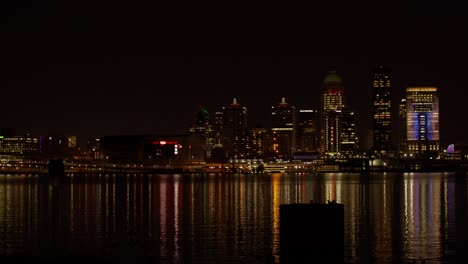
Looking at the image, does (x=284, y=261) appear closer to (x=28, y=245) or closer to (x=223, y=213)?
(x=28, y=245)

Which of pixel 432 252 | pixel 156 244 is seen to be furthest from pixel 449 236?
pixel 156 244

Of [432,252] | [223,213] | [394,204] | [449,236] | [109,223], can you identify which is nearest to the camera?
[432,252]

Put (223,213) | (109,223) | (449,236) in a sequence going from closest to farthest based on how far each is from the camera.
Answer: (449,236), (109,223), (223,213)

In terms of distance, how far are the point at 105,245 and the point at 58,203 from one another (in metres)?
38.5

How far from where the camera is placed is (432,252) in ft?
128

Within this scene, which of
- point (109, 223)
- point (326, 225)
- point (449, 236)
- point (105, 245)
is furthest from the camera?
point (109, 223)

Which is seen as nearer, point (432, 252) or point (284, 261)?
point (284, 261)

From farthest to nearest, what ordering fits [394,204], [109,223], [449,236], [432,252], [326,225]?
[394,204] < [109,223] < [449,236] < [432,252] < [326,225]

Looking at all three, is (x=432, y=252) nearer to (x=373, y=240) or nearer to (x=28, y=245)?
(x=373, y=240)

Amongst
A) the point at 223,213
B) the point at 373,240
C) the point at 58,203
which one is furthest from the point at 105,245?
the point at 58,203

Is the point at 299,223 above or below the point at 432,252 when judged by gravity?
above

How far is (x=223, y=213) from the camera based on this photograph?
65.3 meters

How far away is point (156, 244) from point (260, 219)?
54.9ft

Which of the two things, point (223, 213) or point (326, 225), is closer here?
point (326, 225)
